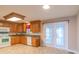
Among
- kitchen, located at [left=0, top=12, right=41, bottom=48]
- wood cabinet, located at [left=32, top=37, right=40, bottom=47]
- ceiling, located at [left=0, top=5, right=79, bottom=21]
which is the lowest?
wood cabinet, located at [left=32, top=37, right=40, bottom=47]

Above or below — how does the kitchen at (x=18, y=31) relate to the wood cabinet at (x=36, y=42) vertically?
above

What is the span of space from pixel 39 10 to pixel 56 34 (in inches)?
13.9

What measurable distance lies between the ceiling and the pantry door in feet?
0.38

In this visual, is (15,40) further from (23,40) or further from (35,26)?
(35,26)

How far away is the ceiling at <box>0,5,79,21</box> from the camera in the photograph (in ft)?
4.14

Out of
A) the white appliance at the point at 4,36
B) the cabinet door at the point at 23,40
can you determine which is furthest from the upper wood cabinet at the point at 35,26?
the white appliance at the point at 4,36

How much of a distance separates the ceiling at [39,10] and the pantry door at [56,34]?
0.11 m

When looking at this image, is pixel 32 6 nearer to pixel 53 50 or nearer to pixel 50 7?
pixel 50 7

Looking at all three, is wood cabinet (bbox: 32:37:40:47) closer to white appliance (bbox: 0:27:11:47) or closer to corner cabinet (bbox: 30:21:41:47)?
corner cabinet (bbox: 30:21:41:47)

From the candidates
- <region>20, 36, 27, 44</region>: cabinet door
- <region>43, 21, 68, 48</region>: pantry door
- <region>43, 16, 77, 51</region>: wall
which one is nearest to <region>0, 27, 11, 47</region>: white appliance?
<region>20, 36, 27, 44</region>: cabinet door

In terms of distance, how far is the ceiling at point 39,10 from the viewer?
4.14 feet

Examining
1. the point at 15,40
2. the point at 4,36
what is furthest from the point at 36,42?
the point at 4,36

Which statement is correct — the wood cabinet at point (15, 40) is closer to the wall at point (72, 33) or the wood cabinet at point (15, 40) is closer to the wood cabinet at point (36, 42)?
the wood cabinet at point (36, 42)

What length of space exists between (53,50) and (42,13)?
457 millimetres
